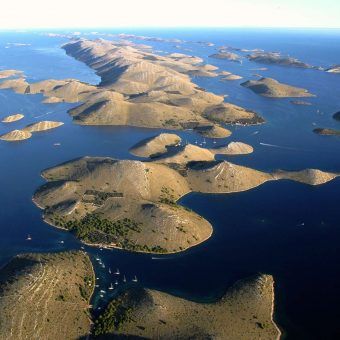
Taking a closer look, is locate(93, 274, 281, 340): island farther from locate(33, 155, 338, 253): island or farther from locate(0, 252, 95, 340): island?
locate(33, 155, 338, 253): island

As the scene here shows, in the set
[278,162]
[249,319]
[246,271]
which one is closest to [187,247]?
[246,271]

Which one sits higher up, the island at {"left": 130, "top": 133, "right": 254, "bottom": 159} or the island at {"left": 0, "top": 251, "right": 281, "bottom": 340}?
the island at {"left": 0, "top": 251, "right": 281, "bottom": 340}

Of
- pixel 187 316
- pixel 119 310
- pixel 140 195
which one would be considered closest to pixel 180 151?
pixel 140 195

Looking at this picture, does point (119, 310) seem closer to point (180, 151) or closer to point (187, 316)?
point (187, 316)

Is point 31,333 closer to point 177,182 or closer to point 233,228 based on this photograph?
point 233,228

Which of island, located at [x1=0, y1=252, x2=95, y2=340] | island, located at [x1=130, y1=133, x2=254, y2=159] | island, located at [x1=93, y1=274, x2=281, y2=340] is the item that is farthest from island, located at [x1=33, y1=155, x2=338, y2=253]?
island, located at [x1=93, y1=274, x2=281, y2=340]

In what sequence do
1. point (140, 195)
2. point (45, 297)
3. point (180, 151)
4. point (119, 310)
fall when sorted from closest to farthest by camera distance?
point (119, 310) → point (45, 297) → point (140, 195) → point (180, 151)
